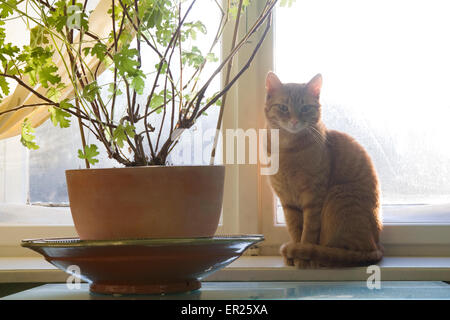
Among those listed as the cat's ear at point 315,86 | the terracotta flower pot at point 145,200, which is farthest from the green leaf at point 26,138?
the cat's ear at point 315,86

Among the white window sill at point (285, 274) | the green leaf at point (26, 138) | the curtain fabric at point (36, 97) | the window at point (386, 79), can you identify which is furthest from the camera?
the window at point (386, 79)

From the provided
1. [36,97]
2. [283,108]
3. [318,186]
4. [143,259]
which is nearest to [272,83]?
[283,108]

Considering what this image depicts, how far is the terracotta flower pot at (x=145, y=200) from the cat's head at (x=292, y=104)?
823mm

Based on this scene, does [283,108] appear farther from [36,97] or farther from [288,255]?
[36,97]

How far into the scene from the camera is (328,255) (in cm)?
144

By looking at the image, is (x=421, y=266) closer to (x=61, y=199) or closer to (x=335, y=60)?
(x=335, y=60)

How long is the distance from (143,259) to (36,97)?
3.47ft

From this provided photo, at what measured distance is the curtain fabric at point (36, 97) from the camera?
156cm

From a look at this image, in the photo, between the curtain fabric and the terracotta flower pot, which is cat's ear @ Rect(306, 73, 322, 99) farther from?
the terracotta flower pot

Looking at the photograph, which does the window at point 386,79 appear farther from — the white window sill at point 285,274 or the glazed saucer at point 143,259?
the glazed saucer at point 143,259

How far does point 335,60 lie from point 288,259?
2.13 feet

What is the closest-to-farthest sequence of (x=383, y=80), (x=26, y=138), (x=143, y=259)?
1. (x=143, y=259)
2. (x=26, y=138)
3. (x=383, y=80)

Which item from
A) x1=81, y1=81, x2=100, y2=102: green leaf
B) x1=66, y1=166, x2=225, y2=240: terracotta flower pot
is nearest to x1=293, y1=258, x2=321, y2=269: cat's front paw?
x1=66, y1=166, x2=225, y2=240: terracotta flower pot
